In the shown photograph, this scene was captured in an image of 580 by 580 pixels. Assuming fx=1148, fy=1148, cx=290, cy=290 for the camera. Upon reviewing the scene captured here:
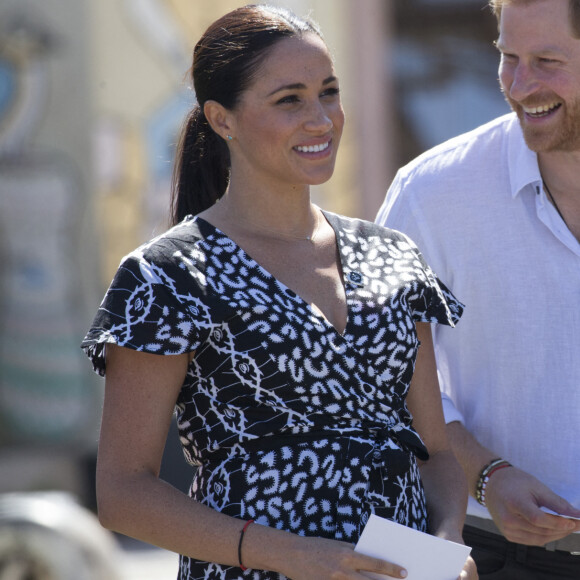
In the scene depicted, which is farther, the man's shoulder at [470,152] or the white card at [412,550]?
the man's shoulder at [470,152]

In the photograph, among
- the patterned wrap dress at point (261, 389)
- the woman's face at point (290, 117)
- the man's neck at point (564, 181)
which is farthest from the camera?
the man's neck at point (564, 181)

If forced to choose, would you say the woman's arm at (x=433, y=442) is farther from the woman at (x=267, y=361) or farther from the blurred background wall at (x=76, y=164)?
the blurred background wall at (x=76, y=164)

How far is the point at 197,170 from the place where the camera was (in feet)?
8.86

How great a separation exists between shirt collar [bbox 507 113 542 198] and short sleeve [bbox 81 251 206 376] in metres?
1.16

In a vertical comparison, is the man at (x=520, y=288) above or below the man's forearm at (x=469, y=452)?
above

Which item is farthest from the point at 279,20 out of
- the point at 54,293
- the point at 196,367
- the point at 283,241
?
the point at 54,293

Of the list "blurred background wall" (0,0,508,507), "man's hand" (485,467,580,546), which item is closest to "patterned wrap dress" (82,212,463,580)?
"man's hand" (485,467,580,546)

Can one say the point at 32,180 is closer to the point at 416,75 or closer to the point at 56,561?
the point at 416,75

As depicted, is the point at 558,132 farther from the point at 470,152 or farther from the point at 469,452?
the point at 469,452

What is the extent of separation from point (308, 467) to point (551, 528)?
82 centimetres

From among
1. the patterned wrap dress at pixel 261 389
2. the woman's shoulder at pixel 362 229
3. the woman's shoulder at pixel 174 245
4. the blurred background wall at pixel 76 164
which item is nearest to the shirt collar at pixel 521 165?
the woman's shoulder at pixel 362 229

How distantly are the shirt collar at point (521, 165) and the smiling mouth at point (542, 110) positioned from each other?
102 mm

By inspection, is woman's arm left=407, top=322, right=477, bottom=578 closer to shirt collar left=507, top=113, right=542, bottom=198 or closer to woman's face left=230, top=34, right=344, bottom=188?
woman's face left=230, top=34, right=344, bottom=188

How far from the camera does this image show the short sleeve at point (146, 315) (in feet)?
7.13
